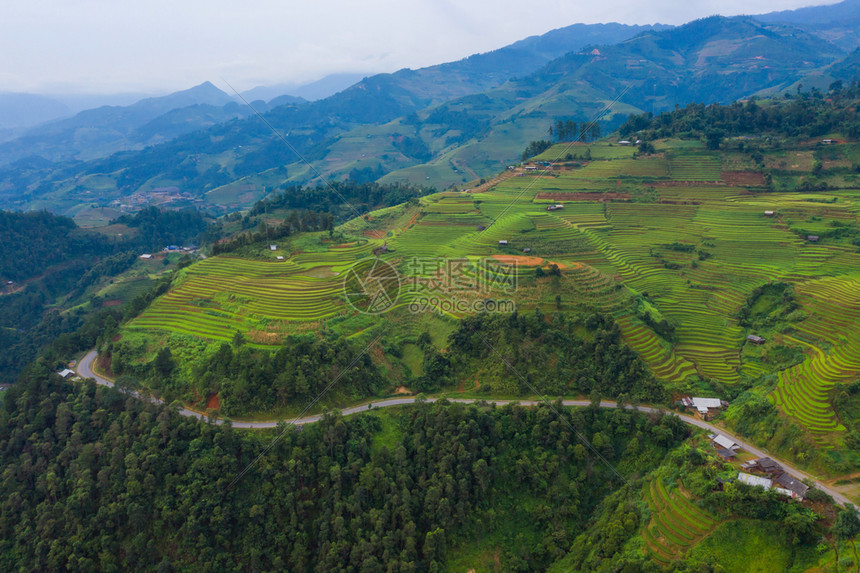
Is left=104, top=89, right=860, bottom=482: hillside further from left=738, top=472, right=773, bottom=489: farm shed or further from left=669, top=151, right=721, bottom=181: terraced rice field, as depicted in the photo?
left=738, top=472, right=773, bottom=489: farm shed

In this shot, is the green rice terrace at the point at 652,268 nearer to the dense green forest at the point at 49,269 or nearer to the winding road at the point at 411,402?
the winding road at the point at 411,402

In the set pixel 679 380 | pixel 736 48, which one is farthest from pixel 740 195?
pixel 736 48

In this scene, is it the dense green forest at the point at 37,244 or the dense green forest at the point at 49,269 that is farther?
the dense green forest at the point at 37,244

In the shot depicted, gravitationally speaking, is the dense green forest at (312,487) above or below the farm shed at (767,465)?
below

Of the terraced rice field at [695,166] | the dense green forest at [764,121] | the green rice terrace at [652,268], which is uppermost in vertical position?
the dense green forest at [764,121]

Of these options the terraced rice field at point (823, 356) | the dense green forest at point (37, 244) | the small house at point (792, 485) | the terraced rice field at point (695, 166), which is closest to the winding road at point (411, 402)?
the small house at point (792, 485)

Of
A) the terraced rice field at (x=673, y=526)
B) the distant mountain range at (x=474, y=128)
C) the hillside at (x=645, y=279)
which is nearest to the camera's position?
the terraced rice field at (x=673, y=526)

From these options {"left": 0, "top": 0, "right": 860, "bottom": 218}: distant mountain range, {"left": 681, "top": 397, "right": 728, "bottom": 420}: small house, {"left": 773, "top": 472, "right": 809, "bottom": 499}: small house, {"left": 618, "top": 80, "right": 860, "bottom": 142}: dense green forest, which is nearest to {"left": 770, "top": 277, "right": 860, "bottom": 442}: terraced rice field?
{"left": 681, "top": 397, "right": 728, "bottom": 420}: small house
